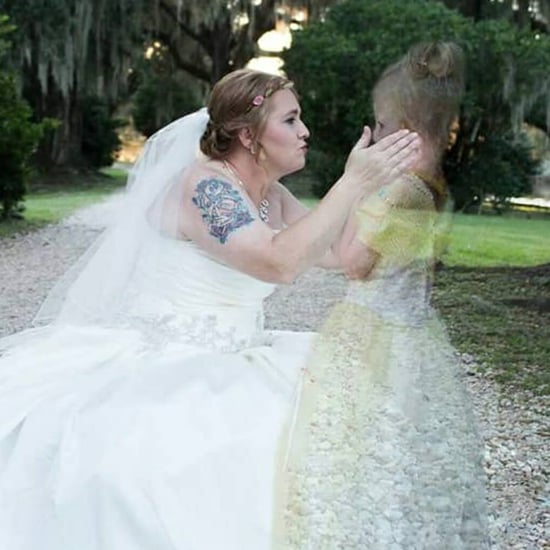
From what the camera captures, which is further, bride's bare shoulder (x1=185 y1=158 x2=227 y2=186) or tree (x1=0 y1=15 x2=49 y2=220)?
tree (x1=0 y1=15 x2=49 y2=220)

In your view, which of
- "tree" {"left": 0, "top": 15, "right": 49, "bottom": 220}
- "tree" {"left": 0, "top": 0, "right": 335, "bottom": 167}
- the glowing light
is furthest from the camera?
"tree" {"left": 0, "top": 0, "right": 335, "bottom": 167}

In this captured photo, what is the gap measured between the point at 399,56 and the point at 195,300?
5164 millimetres

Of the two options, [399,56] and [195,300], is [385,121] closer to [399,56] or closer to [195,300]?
[195,300]

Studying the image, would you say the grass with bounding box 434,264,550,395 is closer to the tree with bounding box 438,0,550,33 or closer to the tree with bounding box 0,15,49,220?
the tree with bounding box 438,0,550,33

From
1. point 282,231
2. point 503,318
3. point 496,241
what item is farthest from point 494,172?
point 282,231

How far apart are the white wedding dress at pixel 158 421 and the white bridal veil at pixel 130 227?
9 centimetres

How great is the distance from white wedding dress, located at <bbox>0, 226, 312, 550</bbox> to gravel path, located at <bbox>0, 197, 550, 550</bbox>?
120 cm

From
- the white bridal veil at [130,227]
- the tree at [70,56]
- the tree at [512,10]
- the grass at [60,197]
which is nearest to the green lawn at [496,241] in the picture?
the tree at [512,10]

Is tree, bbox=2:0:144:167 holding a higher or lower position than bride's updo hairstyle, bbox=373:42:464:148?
lower

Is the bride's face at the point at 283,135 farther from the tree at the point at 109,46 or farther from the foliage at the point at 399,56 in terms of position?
the tree at the point at 109,46

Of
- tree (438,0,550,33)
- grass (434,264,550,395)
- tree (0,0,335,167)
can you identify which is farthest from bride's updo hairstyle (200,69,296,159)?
tree (0,0,335,167)

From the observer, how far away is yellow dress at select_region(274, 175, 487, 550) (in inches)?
51.3

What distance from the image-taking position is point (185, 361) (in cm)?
142

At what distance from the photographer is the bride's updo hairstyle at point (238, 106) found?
4.61 feet
